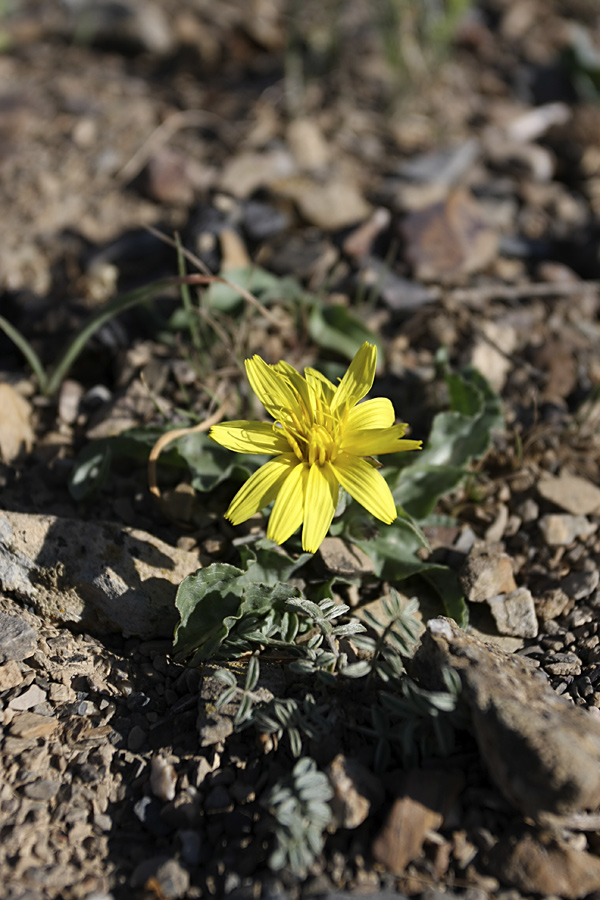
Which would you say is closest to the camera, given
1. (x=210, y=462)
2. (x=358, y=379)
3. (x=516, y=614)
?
(x=358, y=379)

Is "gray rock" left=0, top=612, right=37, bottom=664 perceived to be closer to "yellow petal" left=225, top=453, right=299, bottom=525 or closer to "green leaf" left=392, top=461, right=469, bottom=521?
"yellow petal" left=225, top=453, right=299, bottom=525

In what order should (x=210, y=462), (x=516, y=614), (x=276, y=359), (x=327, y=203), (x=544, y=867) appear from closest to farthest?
(x=544, y=867) → (x=516, y=614) → (x=210, y=462) → (x=276, y=359) → (x=327, y=203)

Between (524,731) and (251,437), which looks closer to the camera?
(524,731)

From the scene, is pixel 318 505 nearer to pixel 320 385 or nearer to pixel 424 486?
pixel 320 385

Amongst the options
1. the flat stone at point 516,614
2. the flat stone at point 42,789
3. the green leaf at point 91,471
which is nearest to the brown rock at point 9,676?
the flat stone at point 42,789

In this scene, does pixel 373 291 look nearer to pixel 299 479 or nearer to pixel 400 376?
pixel 400 376

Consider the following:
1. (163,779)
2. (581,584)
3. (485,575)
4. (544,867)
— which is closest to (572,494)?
(581,584)

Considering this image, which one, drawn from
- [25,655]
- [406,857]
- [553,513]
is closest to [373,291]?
[553,513]
